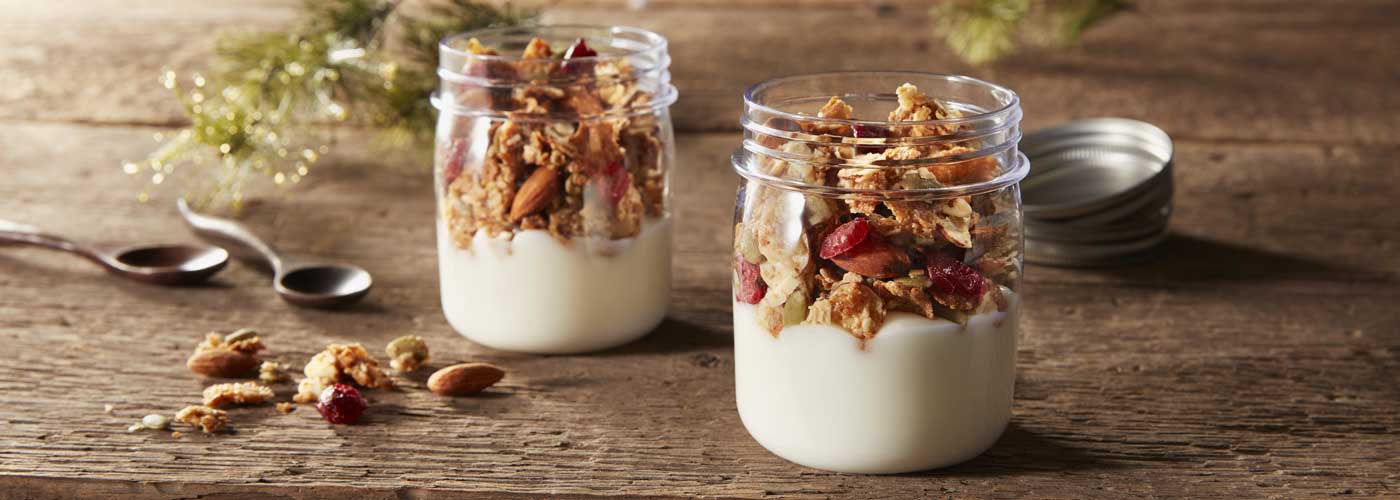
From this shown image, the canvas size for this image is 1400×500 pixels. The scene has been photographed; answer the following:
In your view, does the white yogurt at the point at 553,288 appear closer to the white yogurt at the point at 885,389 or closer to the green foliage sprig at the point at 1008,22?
the white yogurt at the point at 885,389

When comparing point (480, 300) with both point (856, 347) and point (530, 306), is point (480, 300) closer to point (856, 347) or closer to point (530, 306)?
point (530, 306)

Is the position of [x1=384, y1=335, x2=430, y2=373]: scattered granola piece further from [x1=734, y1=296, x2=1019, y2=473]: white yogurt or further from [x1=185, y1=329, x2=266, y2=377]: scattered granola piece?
[x1=734, y1=296, x2=1019, y2=473]: white yogurt

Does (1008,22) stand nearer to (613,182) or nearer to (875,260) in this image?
(613,182)

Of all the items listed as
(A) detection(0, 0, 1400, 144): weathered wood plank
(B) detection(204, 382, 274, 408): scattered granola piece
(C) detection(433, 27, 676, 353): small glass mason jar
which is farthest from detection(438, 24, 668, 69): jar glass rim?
(A) detection(0, 0, 1400, 144): weathered wood plank

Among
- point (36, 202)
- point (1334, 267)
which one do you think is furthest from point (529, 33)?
point (1334, 267)

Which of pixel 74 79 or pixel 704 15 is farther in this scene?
pixel 704 15

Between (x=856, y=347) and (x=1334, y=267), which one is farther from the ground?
(x=856, y=347)

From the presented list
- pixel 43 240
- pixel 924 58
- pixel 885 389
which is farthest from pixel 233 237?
pixel 924 58
